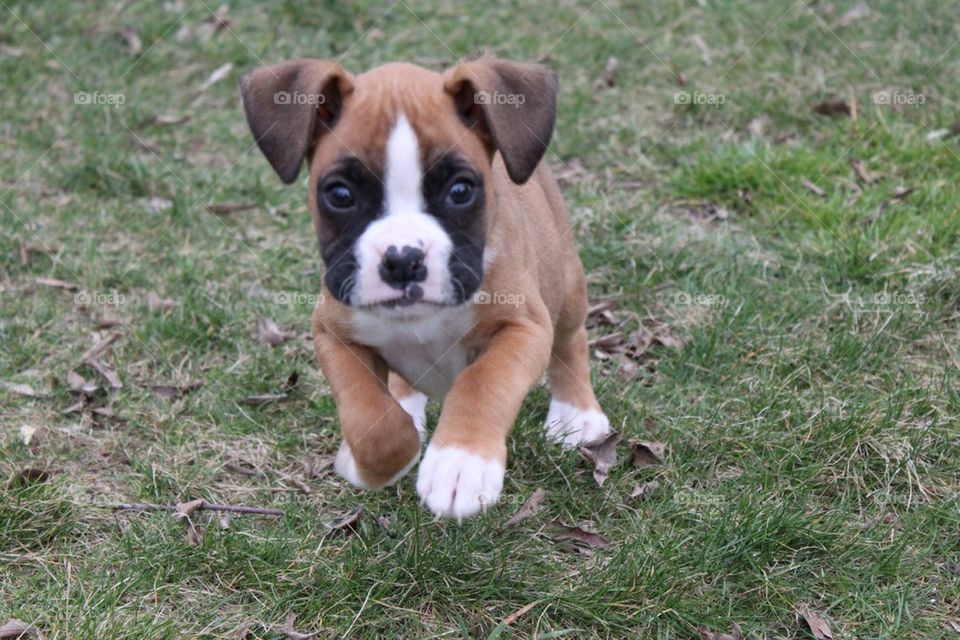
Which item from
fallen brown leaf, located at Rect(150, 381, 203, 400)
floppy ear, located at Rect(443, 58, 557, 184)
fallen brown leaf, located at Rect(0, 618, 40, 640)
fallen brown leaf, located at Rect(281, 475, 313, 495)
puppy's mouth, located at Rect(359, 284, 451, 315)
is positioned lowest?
fallen brown leaf, located at Rect(150, 381, 203, 400)

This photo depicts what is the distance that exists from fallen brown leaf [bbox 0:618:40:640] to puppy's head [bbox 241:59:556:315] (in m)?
1.50

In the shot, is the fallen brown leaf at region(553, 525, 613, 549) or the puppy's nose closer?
the puppy's nose

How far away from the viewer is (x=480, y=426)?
3973mm

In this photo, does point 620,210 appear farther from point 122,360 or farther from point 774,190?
point 122,360

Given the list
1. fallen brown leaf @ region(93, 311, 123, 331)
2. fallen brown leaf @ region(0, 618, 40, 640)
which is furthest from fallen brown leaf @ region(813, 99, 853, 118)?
fallen brown leaf @ region(0, 618, 40, 640)

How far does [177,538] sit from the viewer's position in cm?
453

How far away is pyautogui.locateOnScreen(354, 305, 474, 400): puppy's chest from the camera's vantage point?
4500mm

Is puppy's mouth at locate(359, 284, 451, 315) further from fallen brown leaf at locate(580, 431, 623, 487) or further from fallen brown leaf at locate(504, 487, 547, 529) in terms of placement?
fallen brown leaf at locate(580, 431, 623, 487)

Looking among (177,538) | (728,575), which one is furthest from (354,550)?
(728,575)

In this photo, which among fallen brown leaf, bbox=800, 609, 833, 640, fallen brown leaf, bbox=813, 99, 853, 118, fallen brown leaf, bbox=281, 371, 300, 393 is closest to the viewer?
fallen brown leaf, bbox=800, 609, 833, 640

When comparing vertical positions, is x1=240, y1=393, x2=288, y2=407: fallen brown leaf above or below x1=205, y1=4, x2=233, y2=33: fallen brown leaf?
above

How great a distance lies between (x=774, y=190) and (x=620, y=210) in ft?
3.12

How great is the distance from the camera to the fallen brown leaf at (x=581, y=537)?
466 cm

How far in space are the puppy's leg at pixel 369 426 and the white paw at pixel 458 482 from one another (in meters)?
0.29
